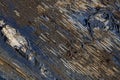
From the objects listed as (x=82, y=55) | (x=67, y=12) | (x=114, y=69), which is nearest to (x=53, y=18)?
(x=67, y=12)

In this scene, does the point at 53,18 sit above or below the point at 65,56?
above

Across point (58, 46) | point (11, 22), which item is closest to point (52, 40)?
point (58, 46)

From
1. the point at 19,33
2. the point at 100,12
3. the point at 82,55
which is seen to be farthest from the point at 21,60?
the point at 100,12

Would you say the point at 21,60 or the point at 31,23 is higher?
the point at 31,23

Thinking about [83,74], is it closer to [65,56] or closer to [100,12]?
[65,56]

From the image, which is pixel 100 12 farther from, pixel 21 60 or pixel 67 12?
pixel 21 60
